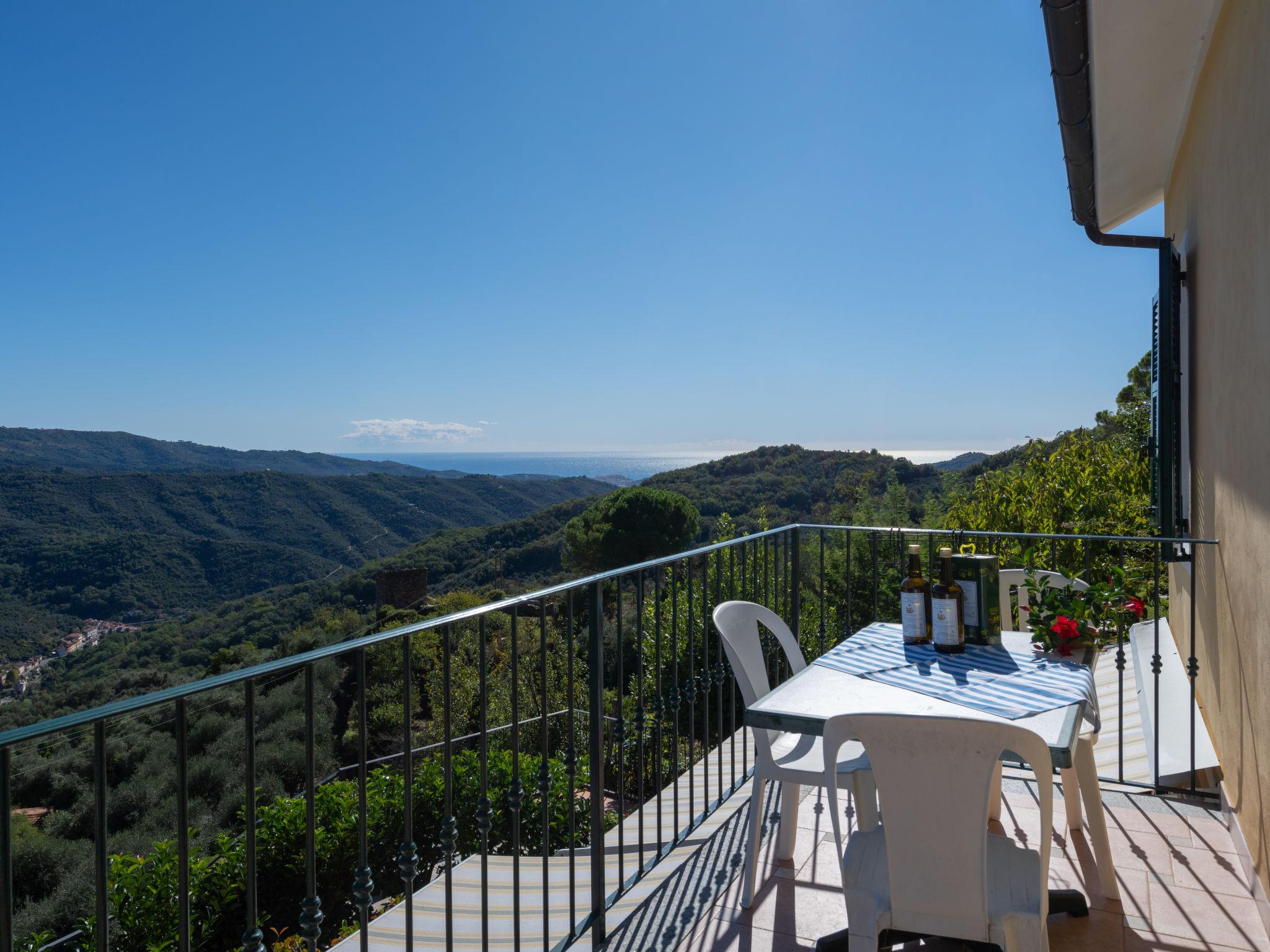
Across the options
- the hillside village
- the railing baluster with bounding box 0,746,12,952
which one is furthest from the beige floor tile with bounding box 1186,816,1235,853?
the hillside village

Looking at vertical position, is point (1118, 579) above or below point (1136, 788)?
above

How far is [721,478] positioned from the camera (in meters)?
31.9

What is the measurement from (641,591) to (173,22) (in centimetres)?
2385

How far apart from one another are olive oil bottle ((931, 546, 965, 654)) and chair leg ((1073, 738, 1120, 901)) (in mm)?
436

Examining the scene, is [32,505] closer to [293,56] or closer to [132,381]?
[132,381]

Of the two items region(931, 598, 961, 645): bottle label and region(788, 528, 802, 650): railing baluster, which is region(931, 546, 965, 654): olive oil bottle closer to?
region(931, 598, 961, 645): bottle label

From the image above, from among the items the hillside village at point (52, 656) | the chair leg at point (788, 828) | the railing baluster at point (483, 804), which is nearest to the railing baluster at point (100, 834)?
the railing baluster at point (483, 804)

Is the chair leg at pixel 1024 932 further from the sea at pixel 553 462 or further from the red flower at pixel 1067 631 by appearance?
the sea at pixel 553 462

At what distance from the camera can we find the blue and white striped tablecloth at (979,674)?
188 centimetres

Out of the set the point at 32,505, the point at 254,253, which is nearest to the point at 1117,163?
the point at 254,253

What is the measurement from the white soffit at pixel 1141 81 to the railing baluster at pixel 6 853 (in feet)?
11.3

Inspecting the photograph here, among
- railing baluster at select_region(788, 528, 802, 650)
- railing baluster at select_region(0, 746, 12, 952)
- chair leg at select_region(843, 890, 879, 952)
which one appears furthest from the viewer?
railing baluster at select_region(788, 528, 802, 650)

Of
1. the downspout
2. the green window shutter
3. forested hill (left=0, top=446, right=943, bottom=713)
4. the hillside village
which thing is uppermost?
the downspout

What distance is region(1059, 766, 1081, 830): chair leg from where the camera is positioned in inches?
105
